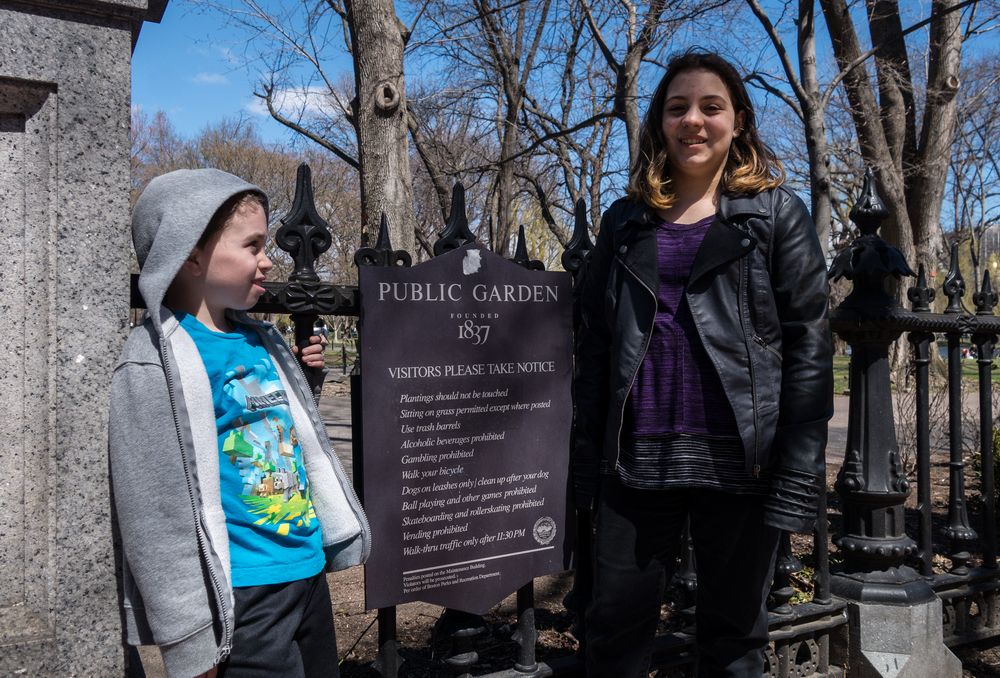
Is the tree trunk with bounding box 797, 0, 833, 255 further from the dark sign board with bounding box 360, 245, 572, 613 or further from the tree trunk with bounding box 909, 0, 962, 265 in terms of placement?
the dark sign board with bounding box 360, 245, 572, 613

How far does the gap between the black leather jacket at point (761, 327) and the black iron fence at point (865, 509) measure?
1.79 ft

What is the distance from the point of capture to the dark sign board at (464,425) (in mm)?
2346

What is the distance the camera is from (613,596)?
7.59ft

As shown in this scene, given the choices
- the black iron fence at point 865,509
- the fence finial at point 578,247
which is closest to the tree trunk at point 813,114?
the black iron fence at point 865,509

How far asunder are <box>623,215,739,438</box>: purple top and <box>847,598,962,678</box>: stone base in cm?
176

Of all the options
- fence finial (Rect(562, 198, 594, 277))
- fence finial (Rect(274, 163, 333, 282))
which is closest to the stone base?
fence finial (Rect(562, 198, 594, 277))

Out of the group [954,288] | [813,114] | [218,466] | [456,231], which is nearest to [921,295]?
[954,288]

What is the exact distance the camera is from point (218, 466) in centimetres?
176

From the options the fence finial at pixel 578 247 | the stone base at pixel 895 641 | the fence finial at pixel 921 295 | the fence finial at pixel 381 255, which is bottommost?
the stone base at pixel 895 641

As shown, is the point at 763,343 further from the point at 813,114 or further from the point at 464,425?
the point at 813,114

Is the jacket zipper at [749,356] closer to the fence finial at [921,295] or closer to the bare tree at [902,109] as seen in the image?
the fence finial at [921,295]

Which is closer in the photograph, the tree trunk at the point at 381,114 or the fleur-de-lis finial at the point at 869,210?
the fleur-de-lis finial at the point at 869,210

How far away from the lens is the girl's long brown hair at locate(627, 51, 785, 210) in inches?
91.4

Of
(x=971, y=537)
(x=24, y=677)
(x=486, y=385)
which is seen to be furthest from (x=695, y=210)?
(x=971, y=537)
